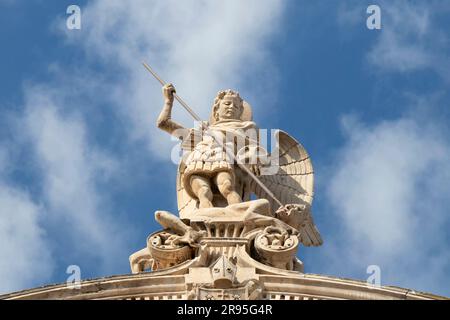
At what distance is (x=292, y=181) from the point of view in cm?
3725

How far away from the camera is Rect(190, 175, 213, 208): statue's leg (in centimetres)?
3578

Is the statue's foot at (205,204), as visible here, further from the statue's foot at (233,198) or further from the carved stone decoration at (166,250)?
the carved stone decoration at (166,250)

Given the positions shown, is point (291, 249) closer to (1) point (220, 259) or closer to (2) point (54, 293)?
(1) point (220, 259)

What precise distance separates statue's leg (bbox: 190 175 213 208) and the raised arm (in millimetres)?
1318

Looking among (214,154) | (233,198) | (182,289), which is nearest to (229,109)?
(214,154)

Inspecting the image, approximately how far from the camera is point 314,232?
3638 cm

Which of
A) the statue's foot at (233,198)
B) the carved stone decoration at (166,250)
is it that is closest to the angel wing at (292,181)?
the statue's foot at (233,198)

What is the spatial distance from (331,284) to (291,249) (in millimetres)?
1399

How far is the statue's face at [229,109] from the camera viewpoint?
1495 inches

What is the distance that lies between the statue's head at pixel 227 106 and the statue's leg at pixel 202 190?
6.93ft

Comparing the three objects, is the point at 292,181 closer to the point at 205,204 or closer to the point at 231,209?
the point at 205,204

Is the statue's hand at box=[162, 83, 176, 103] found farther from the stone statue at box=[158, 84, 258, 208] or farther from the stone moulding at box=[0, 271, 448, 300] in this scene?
the stone moulding at box=[0, 271, 448, 300]

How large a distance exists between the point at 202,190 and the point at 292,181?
2.09 metres
